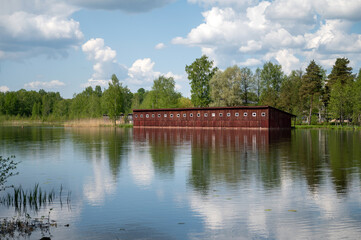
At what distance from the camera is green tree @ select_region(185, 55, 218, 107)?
101750 mm

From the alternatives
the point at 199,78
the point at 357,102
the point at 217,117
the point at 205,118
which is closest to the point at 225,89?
the point at 199,78

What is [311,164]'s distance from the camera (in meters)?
19.2

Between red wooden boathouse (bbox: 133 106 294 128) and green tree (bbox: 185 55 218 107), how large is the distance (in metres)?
24.2

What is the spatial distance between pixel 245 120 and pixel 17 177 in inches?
2206

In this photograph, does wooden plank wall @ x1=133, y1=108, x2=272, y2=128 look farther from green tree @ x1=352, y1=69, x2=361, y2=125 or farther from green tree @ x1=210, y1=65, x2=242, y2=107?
green tree @ x1=352, y1=69, x2=361, y2=125

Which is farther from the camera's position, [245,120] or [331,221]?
[245,120]

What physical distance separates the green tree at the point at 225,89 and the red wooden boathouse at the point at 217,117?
19166 mm

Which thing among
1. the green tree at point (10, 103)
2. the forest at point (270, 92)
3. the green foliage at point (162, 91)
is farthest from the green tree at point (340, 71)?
the green tree at point (10, 103)

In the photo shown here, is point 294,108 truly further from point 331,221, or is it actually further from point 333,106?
point 331,221

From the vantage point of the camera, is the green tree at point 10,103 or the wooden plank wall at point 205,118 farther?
the green tree at point 10,103

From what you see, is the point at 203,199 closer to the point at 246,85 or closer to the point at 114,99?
the point at 114,99

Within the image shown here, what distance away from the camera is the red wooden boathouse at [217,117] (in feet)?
→ 219

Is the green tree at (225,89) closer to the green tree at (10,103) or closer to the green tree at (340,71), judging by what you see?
the green tree at (340,71)

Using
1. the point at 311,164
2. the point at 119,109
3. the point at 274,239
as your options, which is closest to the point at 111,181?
the point at 274,239
